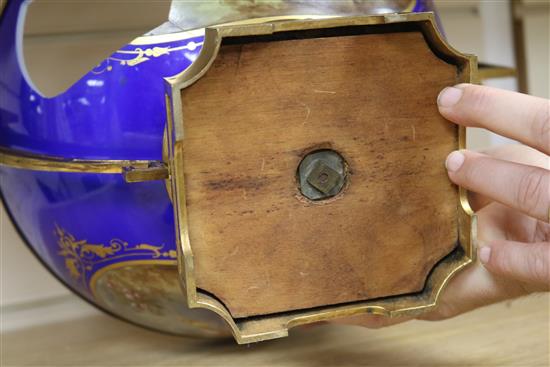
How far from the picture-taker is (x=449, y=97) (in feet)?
1.86

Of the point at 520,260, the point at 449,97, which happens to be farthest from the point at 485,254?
the point at 449,97

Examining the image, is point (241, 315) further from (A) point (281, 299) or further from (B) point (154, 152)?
(B) point (154, 152)

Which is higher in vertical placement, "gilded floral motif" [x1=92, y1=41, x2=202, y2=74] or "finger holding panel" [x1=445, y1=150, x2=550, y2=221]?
"gilded floral motif" [x1=92, y1=41, x2=202, y2=74]

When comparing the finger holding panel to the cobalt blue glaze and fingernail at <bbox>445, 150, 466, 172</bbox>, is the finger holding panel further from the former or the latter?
the cobalt blue glaze

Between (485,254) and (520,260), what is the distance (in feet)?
0.11

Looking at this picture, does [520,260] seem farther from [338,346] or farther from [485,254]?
[338,346]

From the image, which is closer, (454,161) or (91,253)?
(454,161)

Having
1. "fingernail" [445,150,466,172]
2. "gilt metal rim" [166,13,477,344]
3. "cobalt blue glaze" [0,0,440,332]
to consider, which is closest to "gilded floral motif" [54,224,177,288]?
"cobalt blue glaze" [0,0,440,332]

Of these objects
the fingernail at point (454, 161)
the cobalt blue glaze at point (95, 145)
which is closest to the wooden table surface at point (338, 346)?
the cobalt blue glaze at point (95, 145)

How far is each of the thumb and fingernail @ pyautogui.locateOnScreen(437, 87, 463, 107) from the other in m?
0.12

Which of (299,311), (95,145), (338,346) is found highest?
(95,145)

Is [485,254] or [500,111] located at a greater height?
[500,111]

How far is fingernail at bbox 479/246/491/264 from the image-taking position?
62cm

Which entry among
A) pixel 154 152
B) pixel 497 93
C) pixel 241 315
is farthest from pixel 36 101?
pixel 497 93
